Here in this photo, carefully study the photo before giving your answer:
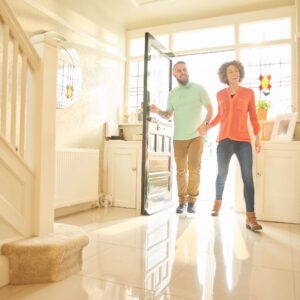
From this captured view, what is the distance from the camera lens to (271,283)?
157 cm

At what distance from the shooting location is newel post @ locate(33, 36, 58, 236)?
1649mm

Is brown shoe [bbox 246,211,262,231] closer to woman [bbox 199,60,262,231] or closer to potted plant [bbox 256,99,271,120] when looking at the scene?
woman [bbox 199,60,262,231]

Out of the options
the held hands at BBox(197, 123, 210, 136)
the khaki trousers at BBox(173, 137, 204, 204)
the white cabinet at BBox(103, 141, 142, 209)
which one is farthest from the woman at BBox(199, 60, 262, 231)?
the white cabinet at BBox(103, 141, 142, 209)

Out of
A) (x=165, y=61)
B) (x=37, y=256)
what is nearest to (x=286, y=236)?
(x=37, y=256)

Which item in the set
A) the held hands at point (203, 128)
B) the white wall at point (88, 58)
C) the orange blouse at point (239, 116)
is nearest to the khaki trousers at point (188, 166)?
the held hands at point (203, 128)

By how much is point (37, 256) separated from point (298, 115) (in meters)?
3.02

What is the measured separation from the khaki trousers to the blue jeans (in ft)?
1.09

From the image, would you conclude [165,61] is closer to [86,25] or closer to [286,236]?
[86,25]

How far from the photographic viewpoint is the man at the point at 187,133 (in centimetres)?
341

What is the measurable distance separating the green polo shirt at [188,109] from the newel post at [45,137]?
6.34 ft

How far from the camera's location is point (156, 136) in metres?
3.63

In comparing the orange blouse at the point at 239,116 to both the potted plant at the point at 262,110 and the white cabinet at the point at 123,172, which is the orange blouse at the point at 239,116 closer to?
the potted plant at the point at 262,110

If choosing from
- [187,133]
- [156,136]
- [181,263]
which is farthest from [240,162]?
[181,263]

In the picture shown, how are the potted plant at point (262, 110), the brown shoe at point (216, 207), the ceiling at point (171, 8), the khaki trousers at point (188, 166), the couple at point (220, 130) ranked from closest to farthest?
the couple at point (220, 130) < the brown shoe at point (216, 207) < the khaki trousers at point (188, 166) < the potted plant at point (262, 110) < the ceiling at point (171, 8)
